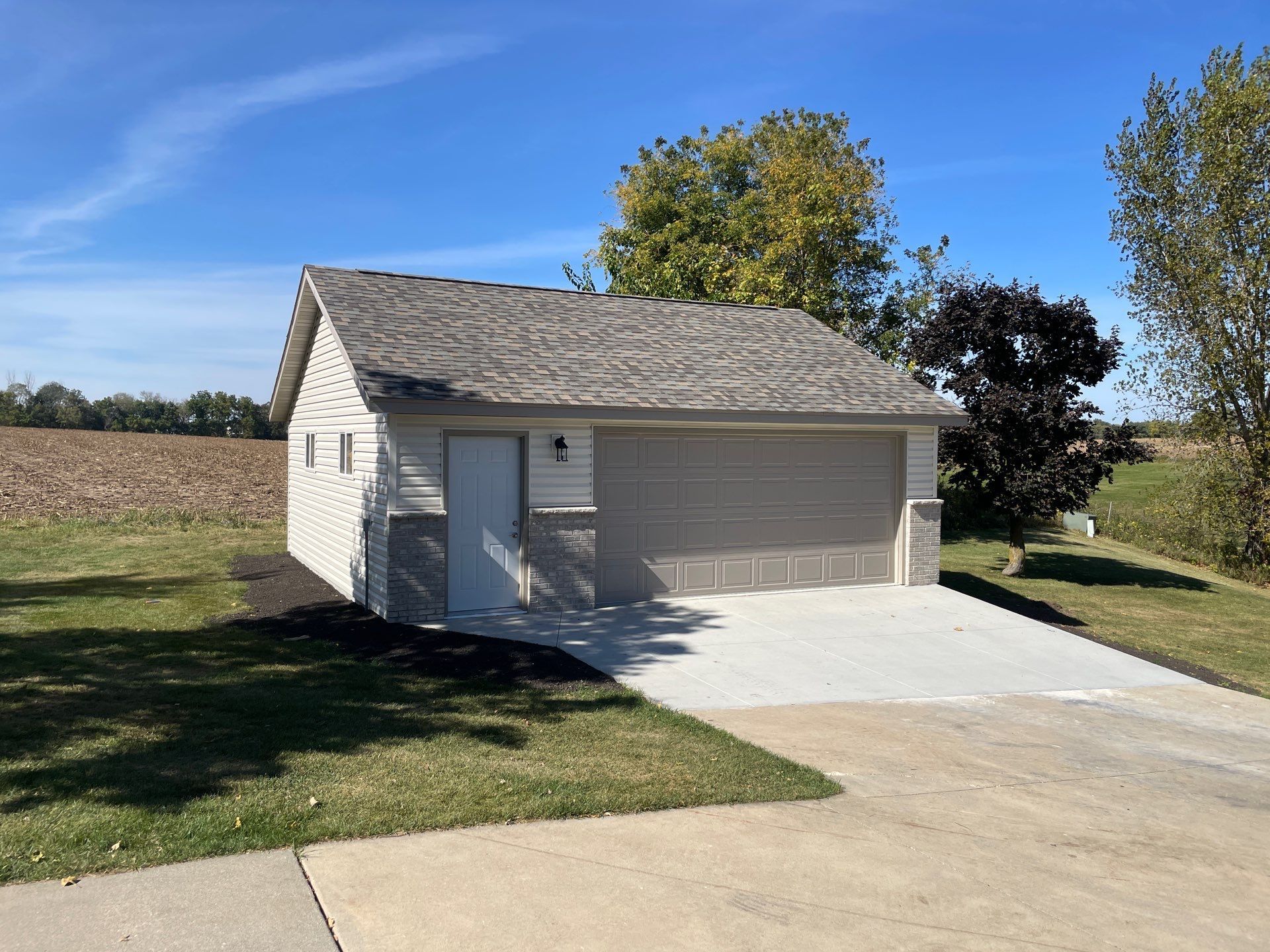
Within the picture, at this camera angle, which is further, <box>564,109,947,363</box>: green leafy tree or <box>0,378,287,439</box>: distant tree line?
<box>0,378,287,439</box>: distant tree line

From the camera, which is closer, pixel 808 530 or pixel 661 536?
pixel 661 536

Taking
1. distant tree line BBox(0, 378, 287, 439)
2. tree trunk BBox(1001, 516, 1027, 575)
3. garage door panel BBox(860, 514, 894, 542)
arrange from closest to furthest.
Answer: garage door panel BBox(860, 514, 894, 542) → tree trunk BBox(1001, 516, 1027, 575) → distant tree line BBox(0, 378, 287, 439)

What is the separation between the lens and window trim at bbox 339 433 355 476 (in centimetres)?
1280

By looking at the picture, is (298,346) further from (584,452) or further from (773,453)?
(773,453)

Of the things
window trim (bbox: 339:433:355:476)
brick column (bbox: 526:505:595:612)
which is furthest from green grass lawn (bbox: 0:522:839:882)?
window trim (bbox: 339:433:355:476)

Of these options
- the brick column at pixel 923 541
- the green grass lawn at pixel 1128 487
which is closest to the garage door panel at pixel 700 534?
the brick column at pixel 923 541

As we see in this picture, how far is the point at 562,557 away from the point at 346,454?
3.73 metres

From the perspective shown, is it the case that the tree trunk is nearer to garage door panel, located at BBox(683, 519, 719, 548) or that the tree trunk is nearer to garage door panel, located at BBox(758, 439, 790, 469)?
garage door panel, located at BBox(758, 439, 790, 469)

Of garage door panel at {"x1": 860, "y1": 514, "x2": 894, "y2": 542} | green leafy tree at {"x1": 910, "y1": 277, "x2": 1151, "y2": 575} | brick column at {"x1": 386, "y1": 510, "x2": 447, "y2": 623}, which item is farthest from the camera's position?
green leafy tree at {"x1": 910, "y1": 277, "x2": 1151, "y2": 575}

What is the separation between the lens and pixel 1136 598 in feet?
59.4

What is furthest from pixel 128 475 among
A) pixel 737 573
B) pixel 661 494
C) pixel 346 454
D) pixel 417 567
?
pixel 737 573

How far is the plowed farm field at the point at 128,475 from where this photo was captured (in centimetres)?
2491

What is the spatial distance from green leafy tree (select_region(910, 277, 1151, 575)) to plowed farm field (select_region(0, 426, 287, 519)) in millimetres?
17892

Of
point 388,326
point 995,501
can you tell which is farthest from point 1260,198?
point 388,326
